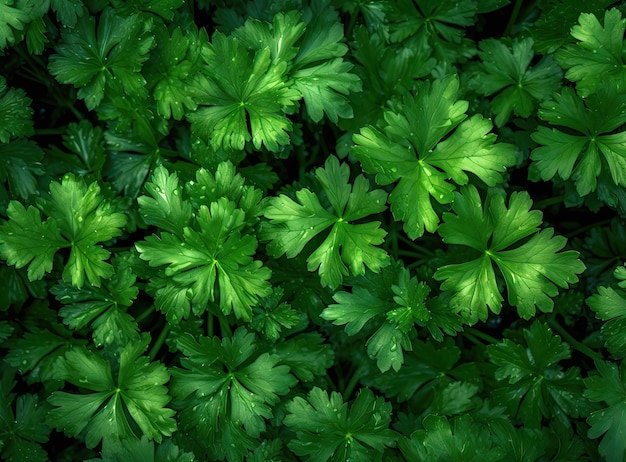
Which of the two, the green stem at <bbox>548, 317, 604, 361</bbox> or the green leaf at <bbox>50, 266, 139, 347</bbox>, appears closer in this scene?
the green leaf at <bbox>50, 266, 139, 347</bbox>

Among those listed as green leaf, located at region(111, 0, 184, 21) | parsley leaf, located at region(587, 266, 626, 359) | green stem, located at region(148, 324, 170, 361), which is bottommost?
green stem, located at region(148, 324, 170, 361)

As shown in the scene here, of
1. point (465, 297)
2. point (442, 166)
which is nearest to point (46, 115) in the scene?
point (442, 166)

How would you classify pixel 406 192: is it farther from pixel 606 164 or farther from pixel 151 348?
pixel 151 348

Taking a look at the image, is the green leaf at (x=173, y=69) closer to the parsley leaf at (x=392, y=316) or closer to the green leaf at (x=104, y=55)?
the green leaf at (x=104, y=55)

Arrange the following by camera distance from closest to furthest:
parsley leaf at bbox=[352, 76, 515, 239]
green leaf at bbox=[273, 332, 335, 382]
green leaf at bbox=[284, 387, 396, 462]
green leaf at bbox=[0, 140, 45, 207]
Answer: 1. parsley leaf at bbox=[352, 76, 515, 239]
2. green leaf at bbox=[284, 387, 396, 462]
3. green leaf at bbox=[273, 332, 335, 382]
4. green leaf at bbox=[0, 140, 45, 207]

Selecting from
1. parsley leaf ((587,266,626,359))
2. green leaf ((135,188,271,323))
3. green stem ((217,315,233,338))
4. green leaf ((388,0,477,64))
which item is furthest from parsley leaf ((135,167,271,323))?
parsley leaf ((587,266,626,359))

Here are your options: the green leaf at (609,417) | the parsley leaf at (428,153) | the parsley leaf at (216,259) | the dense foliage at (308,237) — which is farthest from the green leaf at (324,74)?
the green leaf at (609,417)

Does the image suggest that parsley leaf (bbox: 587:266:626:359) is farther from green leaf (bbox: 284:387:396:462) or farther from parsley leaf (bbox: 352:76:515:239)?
green leaf (bbox: 284:387:396:462)
